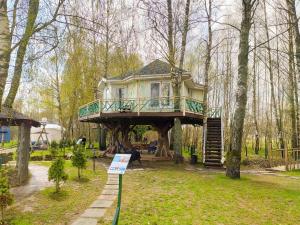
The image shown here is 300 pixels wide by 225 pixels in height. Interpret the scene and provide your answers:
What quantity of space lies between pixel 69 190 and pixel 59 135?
2978 cm

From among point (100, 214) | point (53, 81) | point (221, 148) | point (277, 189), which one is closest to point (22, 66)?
point (100, 214)

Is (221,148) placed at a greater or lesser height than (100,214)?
greater

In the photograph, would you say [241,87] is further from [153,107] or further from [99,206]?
[153,107]

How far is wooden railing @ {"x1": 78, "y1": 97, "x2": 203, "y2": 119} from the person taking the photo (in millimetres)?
19277

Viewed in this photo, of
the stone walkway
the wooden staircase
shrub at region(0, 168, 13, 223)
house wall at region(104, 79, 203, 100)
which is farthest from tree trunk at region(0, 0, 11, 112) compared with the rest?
house wall at region(104, 79, 203, 100)

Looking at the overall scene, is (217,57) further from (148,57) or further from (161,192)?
(161,192)

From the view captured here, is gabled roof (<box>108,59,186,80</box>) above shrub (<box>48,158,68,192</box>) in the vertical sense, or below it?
above

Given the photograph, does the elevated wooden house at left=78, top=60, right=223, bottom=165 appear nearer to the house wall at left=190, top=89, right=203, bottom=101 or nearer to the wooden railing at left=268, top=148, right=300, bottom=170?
the house wall at left=190, top=89, right=203, bottom=101

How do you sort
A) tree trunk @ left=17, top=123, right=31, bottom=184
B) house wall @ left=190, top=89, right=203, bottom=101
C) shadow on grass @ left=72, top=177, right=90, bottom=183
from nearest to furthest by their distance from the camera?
tree trunk @ left=17, top=123, right=31, bottom=184, shadow on grass @ left=72, top=177, right=90, bottom=183, house wall @ left=190, top=89, right=203, bottom=101

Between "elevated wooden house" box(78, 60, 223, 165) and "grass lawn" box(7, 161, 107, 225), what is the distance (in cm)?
766

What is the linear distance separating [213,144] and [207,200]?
431 inches

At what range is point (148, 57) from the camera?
19469 mm

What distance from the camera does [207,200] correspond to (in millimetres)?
9797

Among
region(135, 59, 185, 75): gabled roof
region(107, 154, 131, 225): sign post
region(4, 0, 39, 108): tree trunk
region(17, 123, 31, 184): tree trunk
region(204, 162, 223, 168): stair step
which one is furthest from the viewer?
region(135, 59, 185, 75): gabled roof
